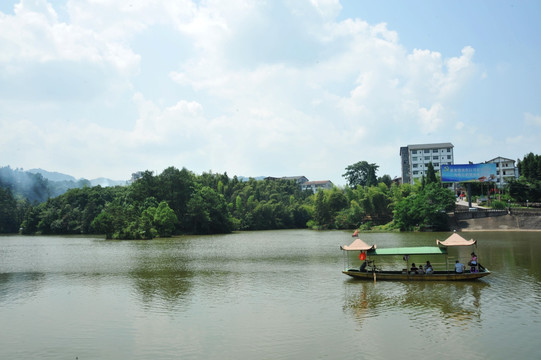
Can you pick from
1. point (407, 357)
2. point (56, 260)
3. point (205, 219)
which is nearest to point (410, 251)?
point (407, 357)

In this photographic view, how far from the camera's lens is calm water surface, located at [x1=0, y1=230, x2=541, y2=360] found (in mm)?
12094

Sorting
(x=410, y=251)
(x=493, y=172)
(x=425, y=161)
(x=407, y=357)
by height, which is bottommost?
(x=407, y=357)

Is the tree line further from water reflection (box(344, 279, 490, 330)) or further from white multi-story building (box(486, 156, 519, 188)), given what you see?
water reflection (box(344, 279, 490, 330))

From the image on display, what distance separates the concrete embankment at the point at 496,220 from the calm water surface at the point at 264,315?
34.1m

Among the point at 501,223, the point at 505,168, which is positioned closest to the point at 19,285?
the point at 501,223

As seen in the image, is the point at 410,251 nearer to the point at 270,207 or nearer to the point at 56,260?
the point at 56,260

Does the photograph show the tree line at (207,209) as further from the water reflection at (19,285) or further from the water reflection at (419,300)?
the water reflection at (419,300)

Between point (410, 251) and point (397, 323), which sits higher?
point (410, 251)

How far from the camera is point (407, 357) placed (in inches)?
444

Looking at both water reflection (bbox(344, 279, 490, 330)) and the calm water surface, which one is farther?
water reflection (bbox(344, 279, 490, 330))

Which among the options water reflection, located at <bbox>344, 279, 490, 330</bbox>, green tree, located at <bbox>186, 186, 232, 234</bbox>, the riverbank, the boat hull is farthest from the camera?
green tree, located at <bbox>186, 186, 232, 234</bbox>

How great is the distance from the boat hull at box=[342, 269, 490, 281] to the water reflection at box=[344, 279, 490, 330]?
0.30 metres

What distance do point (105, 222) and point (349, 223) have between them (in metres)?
42.2

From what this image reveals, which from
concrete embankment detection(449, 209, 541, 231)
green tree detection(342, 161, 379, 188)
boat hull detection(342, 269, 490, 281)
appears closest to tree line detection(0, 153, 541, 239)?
concrete embankment detection(449, 209, 541, 231)
